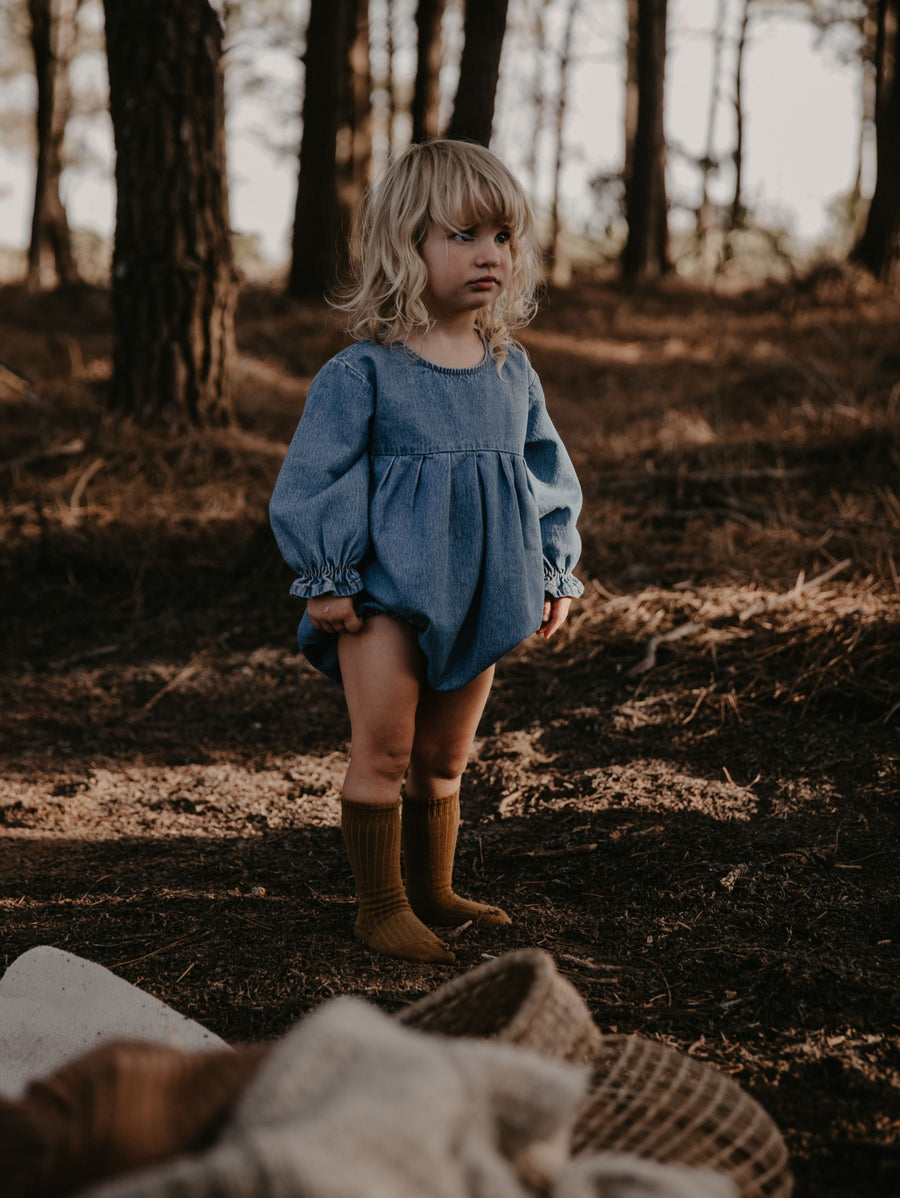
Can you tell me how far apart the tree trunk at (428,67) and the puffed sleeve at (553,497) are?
9080mm

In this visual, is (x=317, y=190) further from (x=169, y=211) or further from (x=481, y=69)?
(x=169, y=211)

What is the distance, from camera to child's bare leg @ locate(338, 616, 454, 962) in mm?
2281

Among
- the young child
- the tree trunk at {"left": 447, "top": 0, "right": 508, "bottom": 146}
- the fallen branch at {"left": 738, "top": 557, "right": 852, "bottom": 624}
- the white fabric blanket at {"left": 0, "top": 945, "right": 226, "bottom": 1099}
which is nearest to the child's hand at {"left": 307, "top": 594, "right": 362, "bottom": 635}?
the young child

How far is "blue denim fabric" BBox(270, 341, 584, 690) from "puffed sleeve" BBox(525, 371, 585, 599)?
17 centimetres

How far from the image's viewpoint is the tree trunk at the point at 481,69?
23.8 ft

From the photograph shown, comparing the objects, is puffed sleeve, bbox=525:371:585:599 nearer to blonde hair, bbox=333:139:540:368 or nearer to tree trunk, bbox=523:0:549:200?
blonde hair, bbox=333:139:540:368

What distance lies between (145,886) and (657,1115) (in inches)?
67.2

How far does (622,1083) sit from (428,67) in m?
11.5

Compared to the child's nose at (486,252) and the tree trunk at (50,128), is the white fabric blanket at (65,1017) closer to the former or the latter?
the child's nose at (486,252)

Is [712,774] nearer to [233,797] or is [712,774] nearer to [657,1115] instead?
[233,797]

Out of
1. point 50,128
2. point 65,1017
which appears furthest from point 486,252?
point 50,128

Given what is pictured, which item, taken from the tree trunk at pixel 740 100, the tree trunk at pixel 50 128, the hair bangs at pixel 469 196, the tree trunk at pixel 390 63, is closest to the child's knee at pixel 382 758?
the hair bangs at pixel 469 196

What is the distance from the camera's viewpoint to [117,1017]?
197cm

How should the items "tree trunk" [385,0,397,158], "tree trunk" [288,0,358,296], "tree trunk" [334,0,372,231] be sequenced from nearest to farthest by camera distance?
"tree trunk" [288,0,358,296] → "tree trunk" [334,0,372,231] → "tree trunk" [385,0,397,158]
